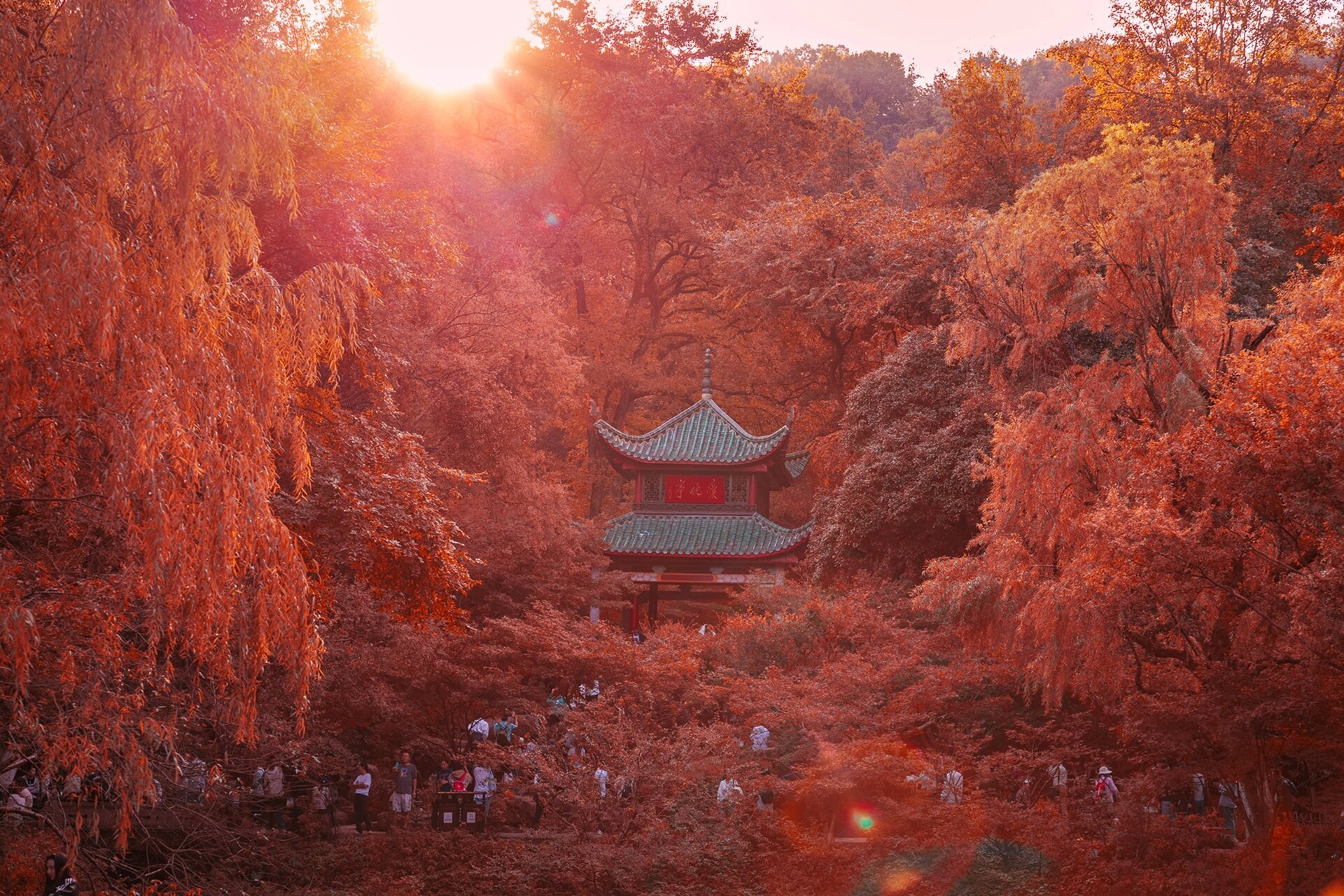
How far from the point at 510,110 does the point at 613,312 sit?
18.6 feet

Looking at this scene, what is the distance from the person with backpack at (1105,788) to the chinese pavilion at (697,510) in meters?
11.5

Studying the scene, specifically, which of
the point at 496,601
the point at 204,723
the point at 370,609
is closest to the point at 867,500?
the point at 496,601

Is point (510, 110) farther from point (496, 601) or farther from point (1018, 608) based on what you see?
point (1018, 608)

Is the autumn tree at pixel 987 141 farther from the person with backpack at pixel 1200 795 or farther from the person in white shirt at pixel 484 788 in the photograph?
the person in white shirt at pixel 484 788

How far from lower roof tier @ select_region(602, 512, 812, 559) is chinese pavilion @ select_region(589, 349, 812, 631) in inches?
0.8

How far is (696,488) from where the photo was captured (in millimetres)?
24812

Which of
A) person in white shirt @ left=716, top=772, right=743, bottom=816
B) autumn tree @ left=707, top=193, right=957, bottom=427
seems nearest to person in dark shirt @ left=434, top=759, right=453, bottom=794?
person in white shirt @ left=716, top=772, right=743, bottom=816

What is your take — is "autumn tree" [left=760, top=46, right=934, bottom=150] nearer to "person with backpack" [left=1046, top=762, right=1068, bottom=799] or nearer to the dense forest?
the dense forest

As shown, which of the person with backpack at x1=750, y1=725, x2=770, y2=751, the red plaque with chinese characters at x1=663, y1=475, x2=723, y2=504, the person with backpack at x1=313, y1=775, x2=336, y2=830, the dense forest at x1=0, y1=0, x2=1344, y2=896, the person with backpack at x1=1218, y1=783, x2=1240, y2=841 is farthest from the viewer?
the red plaque with chinese characters at x1=663, y1=475, x2=723, y2=504

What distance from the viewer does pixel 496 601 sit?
16.7 meters

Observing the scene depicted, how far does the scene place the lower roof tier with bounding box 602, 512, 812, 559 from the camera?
23.2 meters

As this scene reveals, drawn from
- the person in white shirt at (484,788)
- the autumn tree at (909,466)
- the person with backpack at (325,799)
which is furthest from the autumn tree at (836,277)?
the person with backpack at (325,799)

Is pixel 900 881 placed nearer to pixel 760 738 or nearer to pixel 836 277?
pixel 760 738

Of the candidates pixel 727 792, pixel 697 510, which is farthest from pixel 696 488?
pixel 727 792
